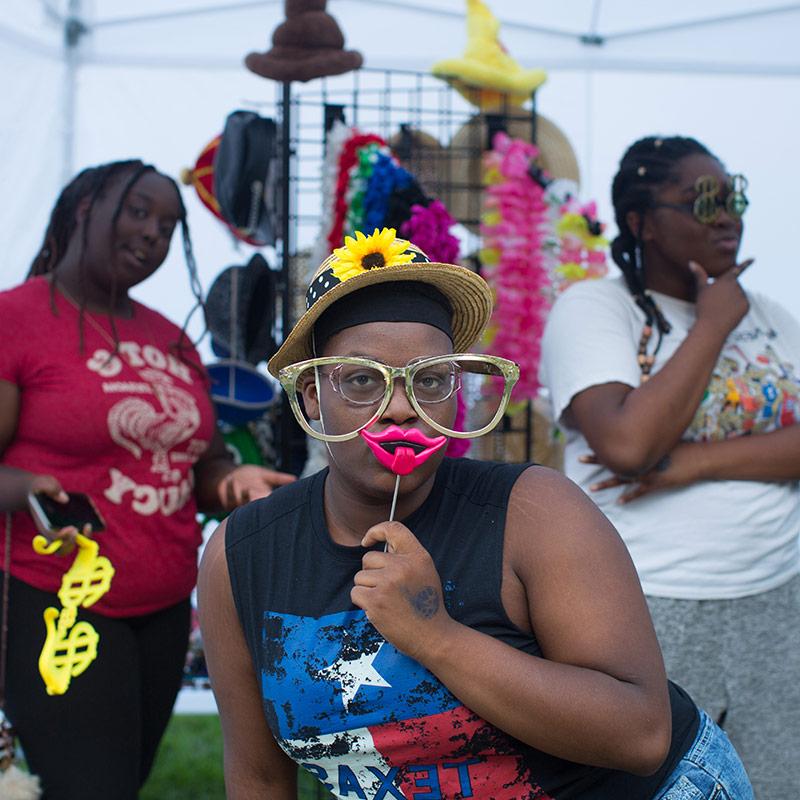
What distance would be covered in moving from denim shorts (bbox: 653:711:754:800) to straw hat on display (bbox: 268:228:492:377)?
0.73 m

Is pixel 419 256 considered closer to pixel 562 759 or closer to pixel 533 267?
pixel 562 759

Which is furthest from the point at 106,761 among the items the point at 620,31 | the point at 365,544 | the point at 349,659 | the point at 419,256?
the point at 620,31

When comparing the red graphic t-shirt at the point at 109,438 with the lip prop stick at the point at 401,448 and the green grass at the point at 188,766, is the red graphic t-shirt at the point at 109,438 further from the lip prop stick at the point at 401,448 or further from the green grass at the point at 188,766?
the green grass at the point at 188,766

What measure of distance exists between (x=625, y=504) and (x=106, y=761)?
4.17ft

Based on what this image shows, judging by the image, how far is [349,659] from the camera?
4.60ft

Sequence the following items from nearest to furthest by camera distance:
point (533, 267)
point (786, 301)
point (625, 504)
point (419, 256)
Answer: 1. point (419, 256)
2. point (625, 504)
3. point (533, 267)
4. point (786, 301)

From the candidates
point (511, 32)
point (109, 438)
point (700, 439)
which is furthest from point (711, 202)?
point (511, 32)

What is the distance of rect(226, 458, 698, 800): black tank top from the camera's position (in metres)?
1.38

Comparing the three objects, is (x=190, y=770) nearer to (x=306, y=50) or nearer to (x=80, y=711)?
(x=80, y=711)

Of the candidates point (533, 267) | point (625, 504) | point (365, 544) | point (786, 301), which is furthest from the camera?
point (786, 301)

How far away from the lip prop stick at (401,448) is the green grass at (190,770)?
264 cm

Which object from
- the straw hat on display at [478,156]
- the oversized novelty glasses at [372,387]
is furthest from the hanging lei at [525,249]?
the oversized novelty glasses at [372,387]

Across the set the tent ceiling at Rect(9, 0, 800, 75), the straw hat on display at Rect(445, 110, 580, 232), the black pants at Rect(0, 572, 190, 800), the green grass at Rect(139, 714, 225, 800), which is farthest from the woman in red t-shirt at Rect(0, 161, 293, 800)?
the tent ceiling at Rect(9, 0, 800, 75)

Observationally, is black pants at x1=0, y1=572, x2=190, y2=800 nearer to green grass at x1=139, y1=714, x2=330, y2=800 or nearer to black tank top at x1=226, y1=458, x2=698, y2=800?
black tank top at x1=226, y1=458, x2=698, y2=800
